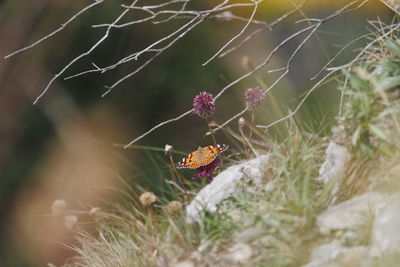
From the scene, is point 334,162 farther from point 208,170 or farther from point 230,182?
point 208,170

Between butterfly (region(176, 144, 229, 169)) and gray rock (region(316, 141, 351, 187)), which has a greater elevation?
butterfly (region(176, 144, 229, 169))

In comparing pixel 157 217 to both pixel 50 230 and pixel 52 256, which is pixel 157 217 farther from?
pixel 50 230

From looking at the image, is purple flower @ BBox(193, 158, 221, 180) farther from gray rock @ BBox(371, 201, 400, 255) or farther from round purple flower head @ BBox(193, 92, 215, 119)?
gray rock @ BBox(371, 201, 400, 255)

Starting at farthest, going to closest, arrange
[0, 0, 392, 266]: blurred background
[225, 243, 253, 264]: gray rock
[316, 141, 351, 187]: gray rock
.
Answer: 1. [0, 0, 392, 266]: blurred background
2. [316, 141, 351, 187]: gray rock
3. [225, 243, 253, 264]: gray rock

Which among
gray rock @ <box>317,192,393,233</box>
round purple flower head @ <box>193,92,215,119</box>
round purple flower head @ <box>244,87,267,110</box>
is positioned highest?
round purple flower head @ <box>193,92,215,119</box>

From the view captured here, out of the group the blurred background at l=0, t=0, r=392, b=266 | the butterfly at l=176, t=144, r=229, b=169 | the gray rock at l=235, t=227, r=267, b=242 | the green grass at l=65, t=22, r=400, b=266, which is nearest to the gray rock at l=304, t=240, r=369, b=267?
the green grass at l=65, t=22, r=400, b=266
